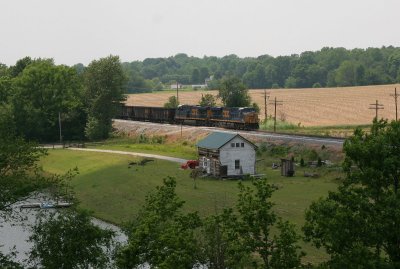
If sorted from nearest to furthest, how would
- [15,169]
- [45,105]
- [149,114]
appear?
1. [15,169]
2. [45,105]
3. [149,114]

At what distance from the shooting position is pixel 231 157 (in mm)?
65812

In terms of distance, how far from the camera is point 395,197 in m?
23.5

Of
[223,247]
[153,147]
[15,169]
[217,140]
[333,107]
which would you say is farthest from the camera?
[333,107]

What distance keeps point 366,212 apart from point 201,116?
278 ft

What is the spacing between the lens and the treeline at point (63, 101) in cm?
10988

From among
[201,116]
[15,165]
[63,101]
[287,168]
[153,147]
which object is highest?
[15,165]

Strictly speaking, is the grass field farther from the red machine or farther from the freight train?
the freight train

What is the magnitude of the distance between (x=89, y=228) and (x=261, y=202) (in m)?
7.62

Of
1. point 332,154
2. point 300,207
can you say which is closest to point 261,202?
point 300,207

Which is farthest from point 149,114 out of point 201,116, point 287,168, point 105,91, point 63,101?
point 287,168

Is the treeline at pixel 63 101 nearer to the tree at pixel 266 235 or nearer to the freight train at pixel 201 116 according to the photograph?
the freight train at pixel 201 116

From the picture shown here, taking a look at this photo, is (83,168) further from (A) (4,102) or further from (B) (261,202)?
(B) (261,202)

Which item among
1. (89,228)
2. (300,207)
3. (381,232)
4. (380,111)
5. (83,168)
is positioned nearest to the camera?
(381,232)

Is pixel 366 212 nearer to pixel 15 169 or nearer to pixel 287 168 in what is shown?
pixel 15 169
